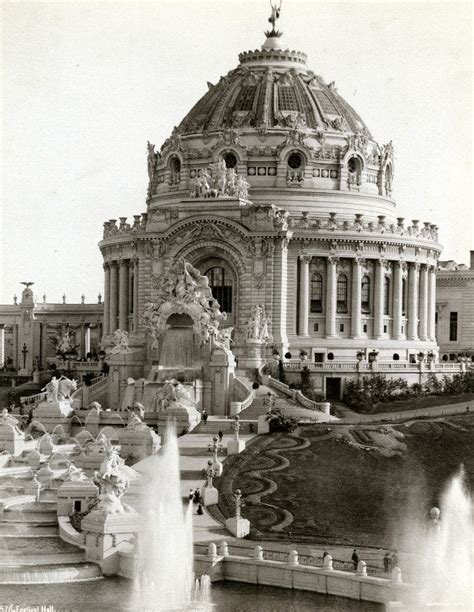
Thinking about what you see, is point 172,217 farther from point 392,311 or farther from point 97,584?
point 97,584

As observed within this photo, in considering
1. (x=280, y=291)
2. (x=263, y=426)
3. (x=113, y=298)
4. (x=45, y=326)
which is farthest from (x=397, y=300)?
(x=45, y=326)

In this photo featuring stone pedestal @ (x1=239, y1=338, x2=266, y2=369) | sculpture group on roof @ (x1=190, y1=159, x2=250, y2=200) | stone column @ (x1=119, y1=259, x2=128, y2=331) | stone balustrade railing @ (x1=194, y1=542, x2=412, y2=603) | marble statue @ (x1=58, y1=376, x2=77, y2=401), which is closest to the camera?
stone balustrade railing @ (x1=194, y1=542, x2=412, y2=603)

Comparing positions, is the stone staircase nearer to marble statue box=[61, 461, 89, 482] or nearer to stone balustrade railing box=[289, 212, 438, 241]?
marble statue box=[61, 461, 89, 482]

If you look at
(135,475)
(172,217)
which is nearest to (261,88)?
(172,217)

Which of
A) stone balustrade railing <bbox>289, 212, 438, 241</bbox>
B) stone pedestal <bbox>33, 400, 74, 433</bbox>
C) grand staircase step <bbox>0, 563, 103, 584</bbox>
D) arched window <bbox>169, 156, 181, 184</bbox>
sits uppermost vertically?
arched window <bbox>169, 156, 181, 184</bbox>

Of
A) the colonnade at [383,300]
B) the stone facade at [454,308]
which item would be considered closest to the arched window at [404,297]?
the colonnade at [383,300]

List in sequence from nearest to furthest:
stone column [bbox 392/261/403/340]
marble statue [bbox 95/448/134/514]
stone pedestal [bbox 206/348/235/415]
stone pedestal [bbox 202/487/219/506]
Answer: marble statue [bbox 95/448/134/514] < stone pedestal [bbox 202/487/219/506] < stone pedestal [bbox 206/348/235/415] < stone column [bbox 392/261/403/340]

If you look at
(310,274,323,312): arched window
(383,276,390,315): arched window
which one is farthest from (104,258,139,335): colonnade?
(383,276,390,315): arched window
